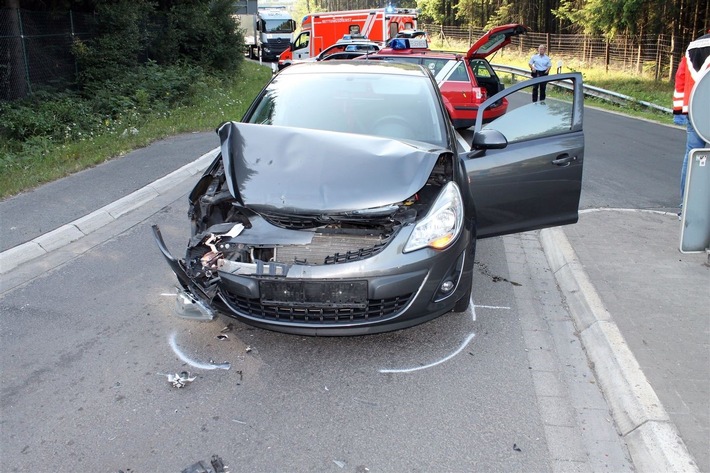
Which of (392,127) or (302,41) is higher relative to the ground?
(302,41)

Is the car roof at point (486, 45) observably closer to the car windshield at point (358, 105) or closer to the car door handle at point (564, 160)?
the car windshield at point (358, 105)

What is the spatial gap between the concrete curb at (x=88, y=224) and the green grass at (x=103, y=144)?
1358mm

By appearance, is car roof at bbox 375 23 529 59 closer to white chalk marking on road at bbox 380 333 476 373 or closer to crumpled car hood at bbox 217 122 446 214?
crumpled car hood at bbox 217 122 446 214

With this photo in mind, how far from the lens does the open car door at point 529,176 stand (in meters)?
4.93

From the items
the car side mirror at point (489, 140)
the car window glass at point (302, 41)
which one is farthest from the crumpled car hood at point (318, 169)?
the car window glass at point (302, 41)

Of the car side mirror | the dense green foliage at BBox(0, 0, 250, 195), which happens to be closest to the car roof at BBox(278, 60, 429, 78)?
the car side mirror

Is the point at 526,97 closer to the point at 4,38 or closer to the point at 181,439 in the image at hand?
the point at 4,38

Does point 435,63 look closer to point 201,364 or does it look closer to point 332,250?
point 332,250

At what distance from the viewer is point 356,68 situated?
5.82 meters

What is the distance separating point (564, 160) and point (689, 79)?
2577mm

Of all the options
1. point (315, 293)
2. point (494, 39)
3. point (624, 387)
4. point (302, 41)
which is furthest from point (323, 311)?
point (302, 41)

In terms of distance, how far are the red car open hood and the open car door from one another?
8590 mm

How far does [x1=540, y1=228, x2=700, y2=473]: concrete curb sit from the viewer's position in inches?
118

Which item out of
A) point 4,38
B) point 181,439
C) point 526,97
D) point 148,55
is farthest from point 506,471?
point 526,97
